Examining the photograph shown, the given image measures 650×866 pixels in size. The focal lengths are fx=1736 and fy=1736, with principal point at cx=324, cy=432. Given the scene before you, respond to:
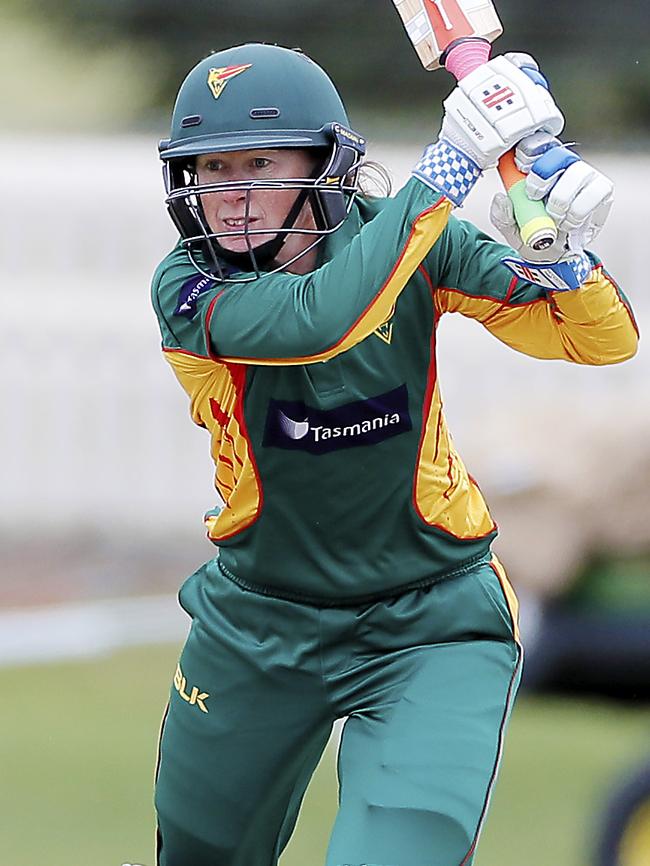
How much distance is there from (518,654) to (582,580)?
10.6 feet

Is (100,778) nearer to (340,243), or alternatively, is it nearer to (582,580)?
(582,580)

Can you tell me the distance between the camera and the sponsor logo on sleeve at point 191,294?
107 inches

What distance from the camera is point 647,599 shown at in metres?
6.07

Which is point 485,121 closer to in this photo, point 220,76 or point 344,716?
point 220,76

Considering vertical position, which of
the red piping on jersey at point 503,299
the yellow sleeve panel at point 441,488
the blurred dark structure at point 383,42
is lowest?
the yellow sleeve panel at point 441,488

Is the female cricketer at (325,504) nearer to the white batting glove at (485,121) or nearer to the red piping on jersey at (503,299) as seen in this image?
→ the red piping on jersey at (503,299)

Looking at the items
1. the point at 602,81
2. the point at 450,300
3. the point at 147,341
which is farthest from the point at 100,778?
the point at 602,81

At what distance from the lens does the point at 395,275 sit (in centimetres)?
251

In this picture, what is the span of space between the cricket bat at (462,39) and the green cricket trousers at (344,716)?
0.71 metres

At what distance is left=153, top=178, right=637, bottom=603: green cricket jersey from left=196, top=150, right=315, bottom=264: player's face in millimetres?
89

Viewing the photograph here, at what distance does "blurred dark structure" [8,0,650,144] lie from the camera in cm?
943

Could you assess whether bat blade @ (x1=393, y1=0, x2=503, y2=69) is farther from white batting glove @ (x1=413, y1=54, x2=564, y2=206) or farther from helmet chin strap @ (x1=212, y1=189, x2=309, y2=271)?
helmet chin strap @ (x1=212, y1=189, x2=309, y2=271)

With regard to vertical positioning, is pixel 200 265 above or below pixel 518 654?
above

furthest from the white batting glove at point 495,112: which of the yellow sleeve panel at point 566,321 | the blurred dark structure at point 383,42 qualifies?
the blurred dark structure at point 383,42
